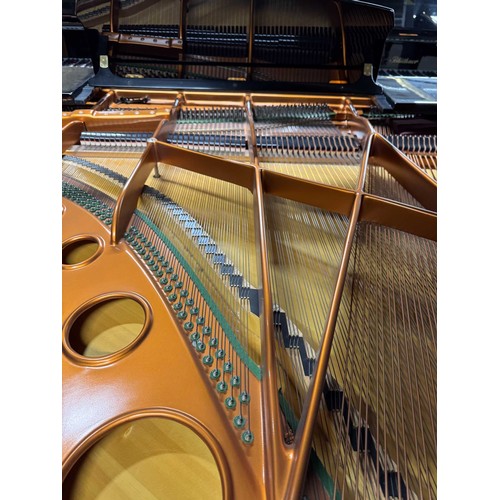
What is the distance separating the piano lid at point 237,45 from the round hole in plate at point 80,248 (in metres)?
2.07

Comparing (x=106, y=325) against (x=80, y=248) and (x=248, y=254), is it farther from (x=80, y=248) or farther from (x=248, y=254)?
(x=248, y=254)

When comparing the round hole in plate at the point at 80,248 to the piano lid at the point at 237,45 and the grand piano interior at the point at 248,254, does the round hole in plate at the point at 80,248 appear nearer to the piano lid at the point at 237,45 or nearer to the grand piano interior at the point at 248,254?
the grand piano interior at the point at 248,254

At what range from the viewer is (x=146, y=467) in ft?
3.58

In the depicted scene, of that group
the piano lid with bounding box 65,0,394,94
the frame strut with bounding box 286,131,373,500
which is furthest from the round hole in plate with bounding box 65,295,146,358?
the piano lid with bounding box 65,0,394,94

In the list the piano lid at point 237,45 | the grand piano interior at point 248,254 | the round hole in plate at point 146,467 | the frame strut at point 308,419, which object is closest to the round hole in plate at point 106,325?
the grand piano interior at point 248,254

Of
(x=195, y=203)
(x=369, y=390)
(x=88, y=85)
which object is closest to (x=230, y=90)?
(x=88, y=85)

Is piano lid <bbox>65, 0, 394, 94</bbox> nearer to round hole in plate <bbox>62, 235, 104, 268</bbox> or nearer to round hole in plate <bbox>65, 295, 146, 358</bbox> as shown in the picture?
round hole in plate <bbox>62, 235, 104, 268</bbox>

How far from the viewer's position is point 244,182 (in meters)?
2.03

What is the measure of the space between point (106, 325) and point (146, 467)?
1.98 feet

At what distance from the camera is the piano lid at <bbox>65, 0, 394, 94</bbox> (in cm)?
325

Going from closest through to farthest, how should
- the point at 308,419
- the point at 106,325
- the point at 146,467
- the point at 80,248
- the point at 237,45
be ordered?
the point at 308,419
the point at 146,467
the point at 106,325
the point at 80,248
the point at 237,45

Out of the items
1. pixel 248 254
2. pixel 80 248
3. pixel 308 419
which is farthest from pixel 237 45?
pixel 308 419

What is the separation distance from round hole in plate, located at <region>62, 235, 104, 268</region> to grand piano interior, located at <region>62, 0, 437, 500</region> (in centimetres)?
1

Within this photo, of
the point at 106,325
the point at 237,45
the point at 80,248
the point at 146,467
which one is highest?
the point at 237,45
